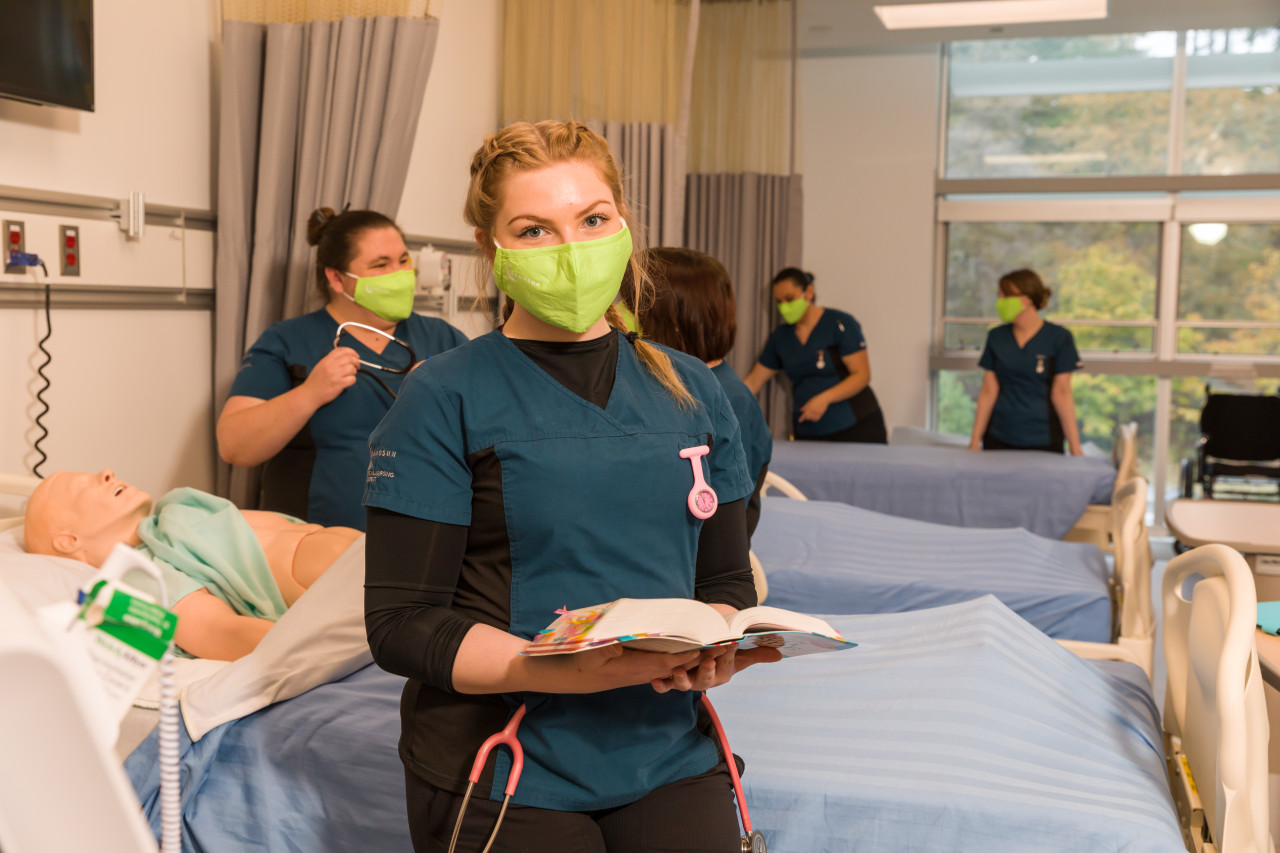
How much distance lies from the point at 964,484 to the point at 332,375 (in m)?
2.93

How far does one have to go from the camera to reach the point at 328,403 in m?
2.39

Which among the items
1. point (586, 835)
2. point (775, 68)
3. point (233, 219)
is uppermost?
point (775, 68)

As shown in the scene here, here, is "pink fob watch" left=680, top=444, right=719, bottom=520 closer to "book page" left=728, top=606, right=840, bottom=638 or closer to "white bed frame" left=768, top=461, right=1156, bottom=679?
"book page" left=728, top=606, right=840, bottom=638

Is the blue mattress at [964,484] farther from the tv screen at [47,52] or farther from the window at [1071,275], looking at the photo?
the tv screen at [47,52]

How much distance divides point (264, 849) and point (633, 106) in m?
2.88

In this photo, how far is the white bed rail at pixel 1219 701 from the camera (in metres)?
1.44

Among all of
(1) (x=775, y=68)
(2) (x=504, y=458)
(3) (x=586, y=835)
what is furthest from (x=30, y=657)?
(1) (x=775, y=68)

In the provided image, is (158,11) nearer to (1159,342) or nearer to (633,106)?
(633,106)

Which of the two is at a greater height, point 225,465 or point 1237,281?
point 1237,281

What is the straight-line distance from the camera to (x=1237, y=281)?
6188 mm

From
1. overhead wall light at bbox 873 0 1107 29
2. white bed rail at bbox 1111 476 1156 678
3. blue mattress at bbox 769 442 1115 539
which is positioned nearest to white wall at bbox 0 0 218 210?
white bed rail at bbox 1111 476 1156 678

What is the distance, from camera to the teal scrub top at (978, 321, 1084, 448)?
204 inches

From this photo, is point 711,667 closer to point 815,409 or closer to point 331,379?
point 331,379

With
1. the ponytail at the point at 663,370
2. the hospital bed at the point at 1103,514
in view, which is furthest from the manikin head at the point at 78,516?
the hospital bed at the point at 1103,514
